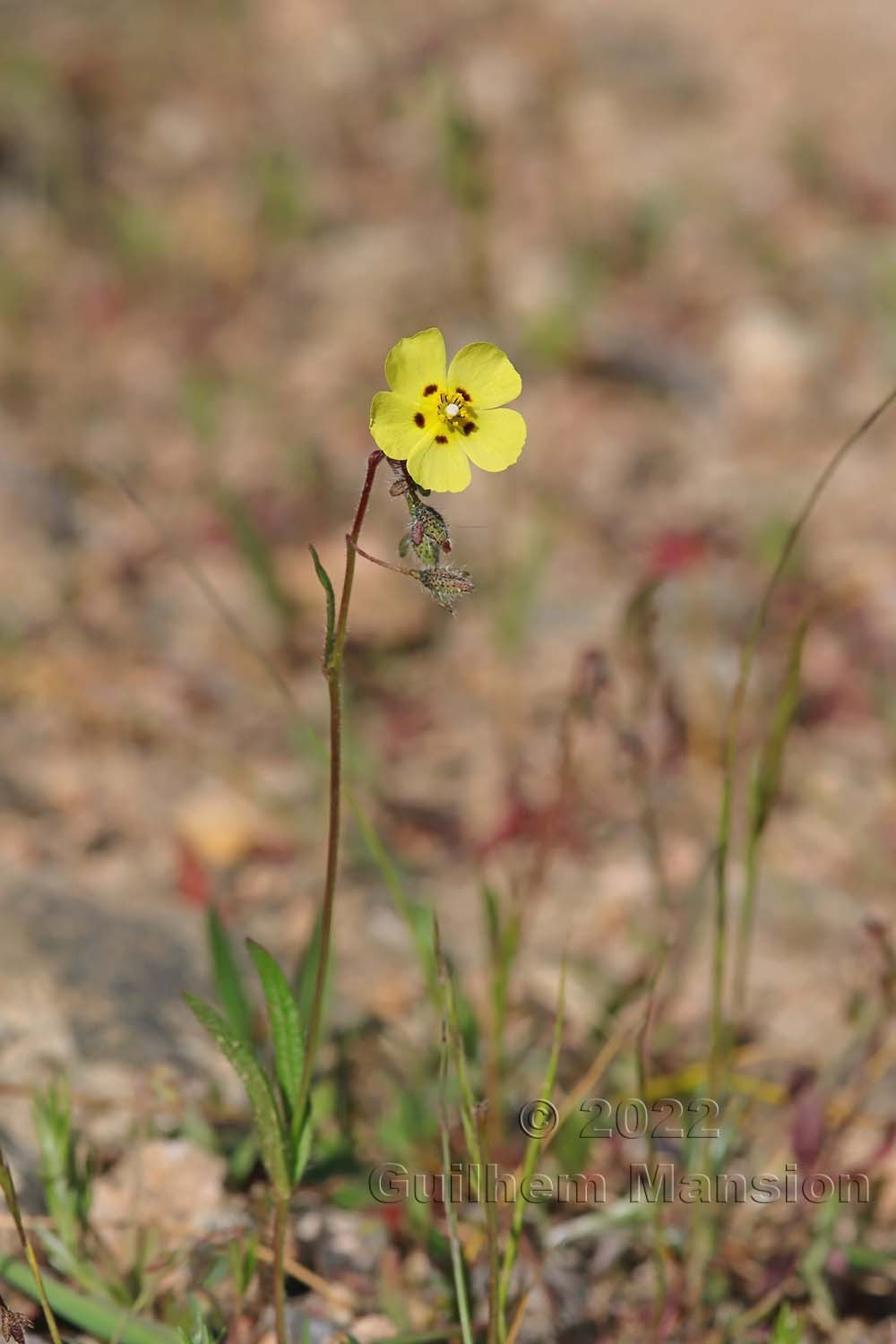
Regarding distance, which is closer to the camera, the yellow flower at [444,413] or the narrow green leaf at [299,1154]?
the yellow flower at [444,413]

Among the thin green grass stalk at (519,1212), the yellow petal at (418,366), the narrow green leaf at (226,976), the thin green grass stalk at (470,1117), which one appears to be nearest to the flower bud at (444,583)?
the yellow petal at (418,366)

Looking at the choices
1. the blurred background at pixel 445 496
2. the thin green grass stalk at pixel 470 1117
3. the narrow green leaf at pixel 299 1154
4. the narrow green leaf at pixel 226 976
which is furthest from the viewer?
the blurred background at pixel 445 496

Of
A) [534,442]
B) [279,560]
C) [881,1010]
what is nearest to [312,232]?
[534,442]

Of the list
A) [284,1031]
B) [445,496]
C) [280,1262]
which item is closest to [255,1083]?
[284,1031]

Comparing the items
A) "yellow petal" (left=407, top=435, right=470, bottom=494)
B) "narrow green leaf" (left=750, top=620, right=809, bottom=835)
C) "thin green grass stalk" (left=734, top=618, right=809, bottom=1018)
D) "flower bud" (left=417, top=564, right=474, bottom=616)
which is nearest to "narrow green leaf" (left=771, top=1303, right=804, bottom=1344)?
"thin green grass stalk" (left=734, top=618, right=809, bottom=1018)

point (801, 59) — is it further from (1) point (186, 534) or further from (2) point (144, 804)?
(2) point (144, 804)

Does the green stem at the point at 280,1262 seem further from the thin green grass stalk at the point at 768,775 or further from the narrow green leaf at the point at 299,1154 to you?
the thin green grass stalk at the point at 768,775

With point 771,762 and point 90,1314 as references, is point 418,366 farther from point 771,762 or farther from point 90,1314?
point 90,1314
